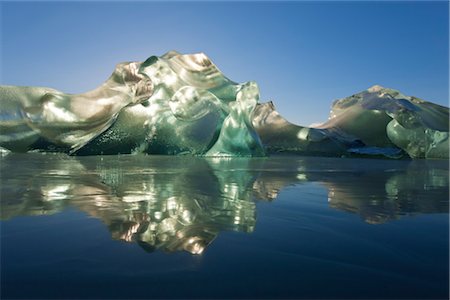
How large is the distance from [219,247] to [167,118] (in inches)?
295

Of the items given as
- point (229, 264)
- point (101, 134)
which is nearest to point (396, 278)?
point (229, 264)

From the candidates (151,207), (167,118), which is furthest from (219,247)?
(167,118)

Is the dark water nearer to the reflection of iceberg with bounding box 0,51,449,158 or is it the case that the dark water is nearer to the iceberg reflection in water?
the iceberg reflection in water

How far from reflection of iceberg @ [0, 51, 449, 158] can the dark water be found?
6214 mm

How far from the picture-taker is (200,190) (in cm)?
239

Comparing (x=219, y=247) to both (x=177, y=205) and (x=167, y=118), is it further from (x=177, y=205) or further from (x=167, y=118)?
(x=167, y=118)

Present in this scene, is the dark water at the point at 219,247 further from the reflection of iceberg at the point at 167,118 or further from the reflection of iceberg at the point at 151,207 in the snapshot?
the reflection of iceberg at the point at 167,118

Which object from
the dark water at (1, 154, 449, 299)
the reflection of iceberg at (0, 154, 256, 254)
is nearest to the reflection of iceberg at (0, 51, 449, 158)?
the reflection of iceberg at (0, 154, 256, 254)

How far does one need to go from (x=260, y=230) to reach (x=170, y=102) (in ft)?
23.8

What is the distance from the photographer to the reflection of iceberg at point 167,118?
26.7 feet

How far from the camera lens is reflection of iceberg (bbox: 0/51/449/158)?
8148 mm

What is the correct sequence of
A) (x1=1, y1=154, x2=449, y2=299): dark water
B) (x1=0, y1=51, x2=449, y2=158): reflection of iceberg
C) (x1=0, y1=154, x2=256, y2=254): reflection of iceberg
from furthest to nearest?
(x1=0, y1=51, x2=449, y2=158): reflection of iceberg
(x1=0, y1=154, x2=256, y2=254): reflection of iceberg
(x1=1, y1=154, x2=449, y2=299): dark water

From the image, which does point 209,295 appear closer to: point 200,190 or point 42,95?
point 200,190

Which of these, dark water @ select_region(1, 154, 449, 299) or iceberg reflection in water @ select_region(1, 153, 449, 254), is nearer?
dark water @ select_region(1, 154, 449, 299)
